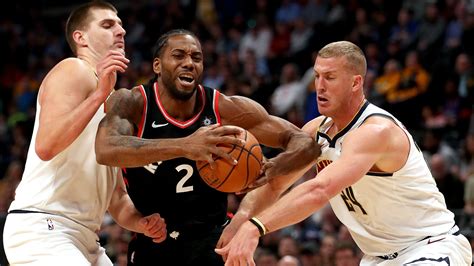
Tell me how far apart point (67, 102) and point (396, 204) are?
91.3 inches

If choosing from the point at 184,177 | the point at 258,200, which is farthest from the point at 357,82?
the point at 184,177

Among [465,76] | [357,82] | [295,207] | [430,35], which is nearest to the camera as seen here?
[295,207]

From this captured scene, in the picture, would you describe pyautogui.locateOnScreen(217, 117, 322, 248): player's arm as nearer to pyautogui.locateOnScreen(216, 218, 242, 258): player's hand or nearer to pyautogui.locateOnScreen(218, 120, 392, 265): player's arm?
pyautogui.locateOnScreen(216, 218, 242, 258): player's hand

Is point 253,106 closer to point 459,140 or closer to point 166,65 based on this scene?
point 166,65

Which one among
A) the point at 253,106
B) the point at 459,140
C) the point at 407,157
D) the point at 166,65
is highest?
the point at 166,65

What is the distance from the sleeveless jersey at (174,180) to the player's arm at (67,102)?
41 centimetres

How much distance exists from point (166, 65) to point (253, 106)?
725mm

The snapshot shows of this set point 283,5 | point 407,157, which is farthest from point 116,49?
point 283,5

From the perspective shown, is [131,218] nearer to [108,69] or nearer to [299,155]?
[108,69]

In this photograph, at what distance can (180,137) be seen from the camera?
577 centimetres

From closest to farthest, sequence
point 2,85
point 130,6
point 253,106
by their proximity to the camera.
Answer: point 253,106
point 2,85
point 130,6

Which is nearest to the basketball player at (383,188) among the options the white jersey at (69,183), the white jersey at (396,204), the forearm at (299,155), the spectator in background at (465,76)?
the white jersey at (396,204)

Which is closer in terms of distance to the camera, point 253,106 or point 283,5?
point 253,106

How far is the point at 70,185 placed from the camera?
561 centimetres
